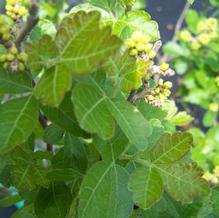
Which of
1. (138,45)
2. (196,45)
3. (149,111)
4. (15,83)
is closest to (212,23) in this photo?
(196,45)

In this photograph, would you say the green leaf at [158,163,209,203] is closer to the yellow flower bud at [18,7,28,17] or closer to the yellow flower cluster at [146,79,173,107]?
the yellow flower cluster at [146,79,173,107]

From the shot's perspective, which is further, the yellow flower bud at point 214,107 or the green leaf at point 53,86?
the yellow flower bud at point 214,107

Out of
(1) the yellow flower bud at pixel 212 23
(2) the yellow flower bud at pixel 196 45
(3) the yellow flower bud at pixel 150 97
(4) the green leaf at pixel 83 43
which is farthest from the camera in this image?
(2) the yellow flower bud at pixel 196 45

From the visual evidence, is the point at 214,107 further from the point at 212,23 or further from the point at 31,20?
the point at 31,20

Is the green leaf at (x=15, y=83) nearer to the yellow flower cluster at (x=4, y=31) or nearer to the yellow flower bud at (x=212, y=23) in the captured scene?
the yellow flower cluster at (x=4, y=31)

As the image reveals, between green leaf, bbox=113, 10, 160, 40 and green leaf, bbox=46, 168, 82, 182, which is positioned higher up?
green leaf, bbox=113, 10, 160, 40

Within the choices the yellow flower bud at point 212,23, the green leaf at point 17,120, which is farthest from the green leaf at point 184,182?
the yellow flower bud at point 212,23

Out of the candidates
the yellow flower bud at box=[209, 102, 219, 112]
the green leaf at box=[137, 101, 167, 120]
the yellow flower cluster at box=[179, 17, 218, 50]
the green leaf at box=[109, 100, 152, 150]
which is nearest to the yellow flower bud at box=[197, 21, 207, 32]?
the yellow flower cluster at box=[179, 17, 218, 50]
